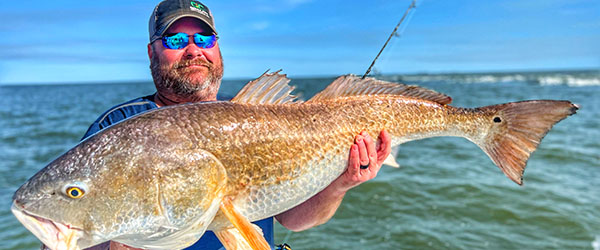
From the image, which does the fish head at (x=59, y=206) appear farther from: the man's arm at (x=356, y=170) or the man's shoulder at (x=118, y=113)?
the man's arm at (x=356, y=170)

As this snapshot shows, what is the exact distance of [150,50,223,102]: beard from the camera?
296cm

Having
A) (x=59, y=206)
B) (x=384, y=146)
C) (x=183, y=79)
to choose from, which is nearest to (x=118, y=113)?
(x=183, y=79)

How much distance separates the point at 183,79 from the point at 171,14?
1.52 ft

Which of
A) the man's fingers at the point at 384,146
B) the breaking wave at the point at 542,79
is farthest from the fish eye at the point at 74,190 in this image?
the breaking wave at the point at 542,79

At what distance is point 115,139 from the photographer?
2053 millimetres

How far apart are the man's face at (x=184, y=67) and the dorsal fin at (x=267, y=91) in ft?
2.23

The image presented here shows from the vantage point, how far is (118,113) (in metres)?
2.69

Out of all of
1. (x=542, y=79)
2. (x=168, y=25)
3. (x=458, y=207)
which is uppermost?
(x=168, y=25)

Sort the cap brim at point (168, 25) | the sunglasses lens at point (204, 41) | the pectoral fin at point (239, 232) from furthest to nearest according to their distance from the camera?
the sunglasses lens at point (204, 41), the cap brim at point (168, 25), the pectoral fin at point (239, 232)

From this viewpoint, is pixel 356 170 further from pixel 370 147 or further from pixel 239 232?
pixel 239 232

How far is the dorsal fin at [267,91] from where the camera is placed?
2.46m

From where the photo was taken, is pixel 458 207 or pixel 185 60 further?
pixel 458 207

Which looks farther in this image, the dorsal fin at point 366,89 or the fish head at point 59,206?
the dorsal fin at point 366,89

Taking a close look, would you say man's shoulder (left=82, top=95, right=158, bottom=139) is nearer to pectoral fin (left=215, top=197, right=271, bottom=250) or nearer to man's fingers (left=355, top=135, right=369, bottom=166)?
pectoral fin (left=215, top=197, right=271, bottom=250)
